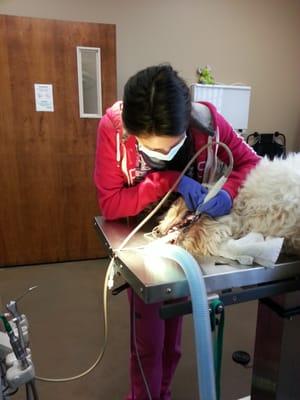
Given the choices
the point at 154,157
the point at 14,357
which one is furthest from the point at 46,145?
the point at 14,357

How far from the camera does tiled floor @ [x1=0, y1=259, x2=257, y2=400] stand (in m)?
1.35

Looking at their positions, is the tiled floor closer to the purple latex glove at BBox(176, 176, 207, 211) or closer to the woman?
the woman

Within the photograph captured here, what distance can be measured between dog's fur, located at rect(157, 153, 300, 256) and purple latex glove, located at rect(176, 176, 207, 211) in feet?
0.09

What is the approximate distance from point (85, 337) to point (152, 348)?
75 centimetres

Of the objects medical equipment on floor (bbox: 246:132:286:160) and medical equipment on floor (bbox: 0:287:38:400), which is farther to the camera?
medical equipment on floor (bbox: 246:132:286:160)

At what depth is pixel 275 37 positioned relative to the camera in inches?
113

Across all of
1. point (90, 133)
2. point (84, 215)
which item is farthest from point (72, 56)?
point (84, 215)

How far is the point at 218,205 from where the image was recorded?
2.63 ft

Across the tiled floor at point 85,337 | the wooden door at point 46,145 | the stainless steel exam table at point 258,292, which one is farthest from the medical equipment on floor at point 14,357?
the wooden door at point 46,145

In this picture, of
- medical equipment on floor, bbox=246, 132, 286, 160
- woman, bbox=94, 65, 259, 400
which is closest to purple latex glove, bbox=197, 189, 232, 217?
woman, bbox=94, 65, 259, 400

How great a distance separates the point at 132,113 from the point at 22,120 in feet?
5.54

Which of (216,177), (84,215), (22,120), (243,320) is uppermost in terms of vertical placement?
(22,120)

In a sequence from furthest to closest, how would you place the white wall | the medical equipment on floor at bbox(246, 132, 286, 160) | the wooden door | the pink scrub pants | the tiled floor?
the medical equipment on floor at bbox(246, 132, 286, 160) < the white wall < the wooden door < the tiled floor < the pink scrub pants

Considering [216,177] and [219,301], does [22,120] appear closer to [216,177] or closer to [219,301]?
[216,177]
